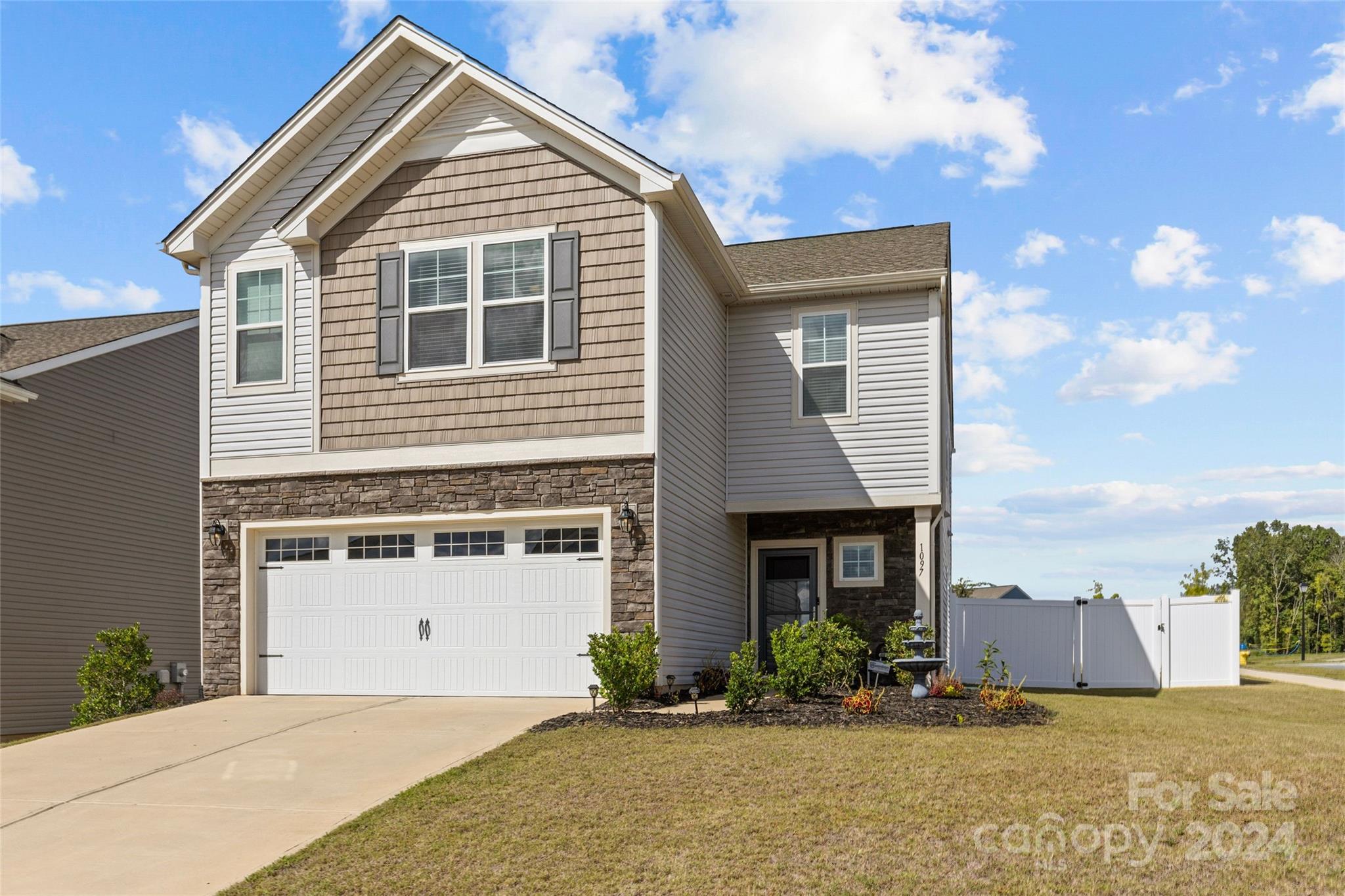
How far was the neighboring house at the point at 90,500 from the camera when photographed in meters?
17.0

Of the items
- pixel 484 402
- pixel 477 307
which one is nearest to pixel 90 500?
pixel 484 402

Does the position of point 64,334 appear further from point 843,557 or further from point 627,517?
point 843,557

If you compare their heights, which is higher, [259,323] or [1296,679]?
[259,323]

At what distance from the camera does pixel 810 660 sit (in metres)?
12.4

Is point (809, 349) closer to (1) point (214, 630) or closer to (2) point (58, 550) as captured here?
(1) point (214, 630)

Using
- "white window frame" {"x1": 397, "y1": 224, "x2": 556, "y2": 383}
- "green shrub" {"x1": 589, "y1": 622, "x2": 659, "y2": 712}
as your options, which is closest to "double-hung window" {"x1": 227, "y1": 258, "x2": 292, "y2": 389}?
"white window frame" {"x1": 397, "y1": 224, "x2": 556, "y2": 383}

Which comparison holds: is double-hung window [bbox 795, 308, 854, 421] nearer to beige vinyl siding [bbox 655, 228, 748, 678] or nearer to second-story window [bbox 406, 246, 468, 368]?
beige vinyl siding [bbox 655, 228, 748, 678]

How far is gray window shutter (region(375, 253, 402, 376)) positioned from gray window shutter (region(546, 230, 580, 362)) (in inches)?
81.5

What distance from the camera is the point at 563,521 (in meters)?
13.5

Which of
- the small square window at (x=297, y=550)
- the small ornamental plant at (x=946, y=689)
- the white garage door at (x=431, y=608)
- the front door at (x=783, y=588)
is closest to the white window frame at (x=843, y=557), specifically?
the front door at (x=783, y=588)

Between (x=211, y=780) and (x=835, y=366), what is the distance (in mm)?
10061

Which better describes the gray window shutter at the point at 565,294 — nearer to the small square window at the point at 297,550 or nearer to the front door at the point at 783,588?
the small square window at the point at 297,550

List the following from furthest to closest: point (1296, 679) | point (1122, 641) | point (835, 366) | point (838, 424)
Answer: point (1296, 679) → point (1122, 641) → point (835, 366) → point (838, 424)

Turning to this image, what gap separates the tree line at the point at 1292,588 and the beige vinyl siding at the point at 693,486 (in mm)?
36800
